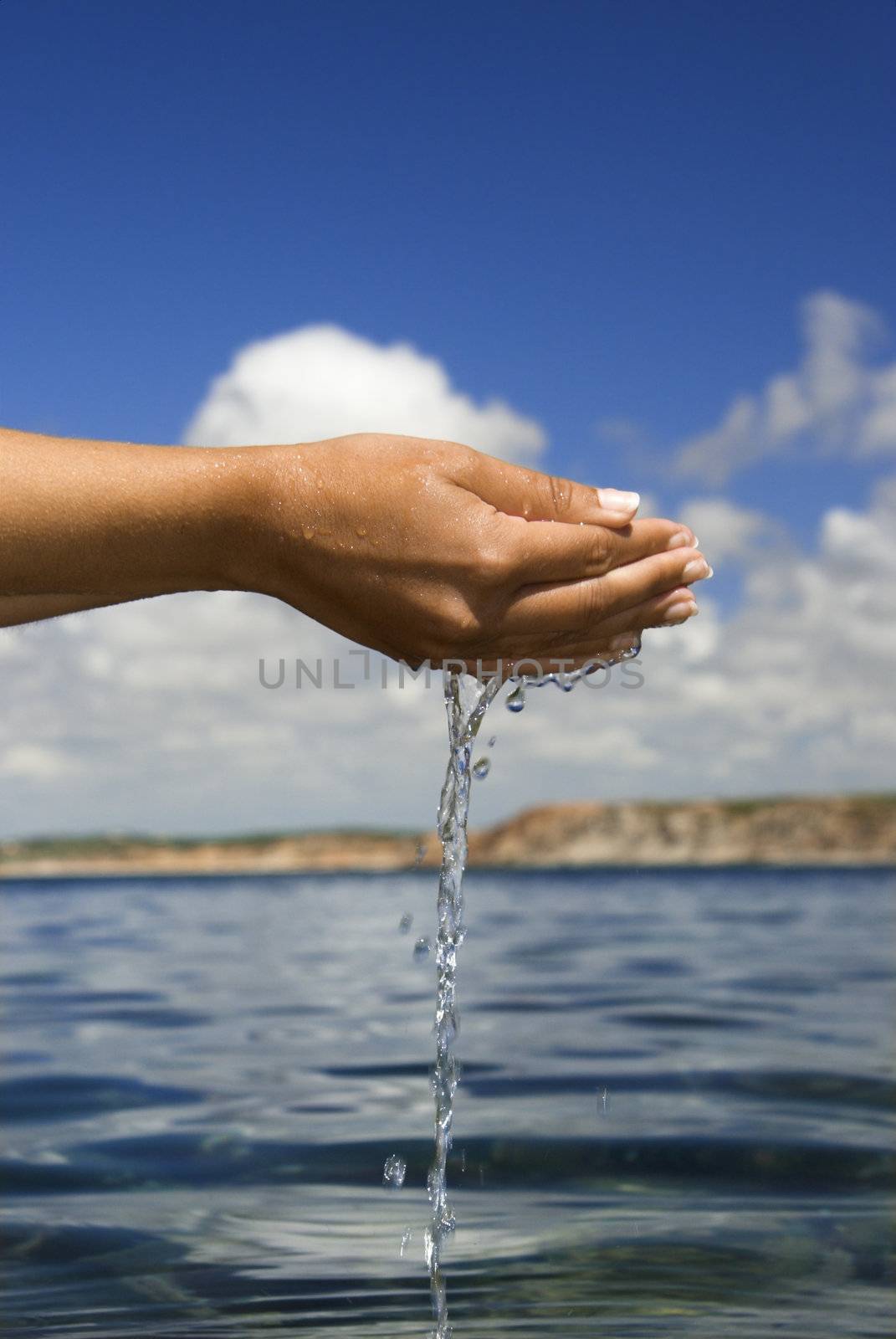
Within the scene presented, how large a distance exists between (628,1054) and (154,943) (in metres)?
10.9

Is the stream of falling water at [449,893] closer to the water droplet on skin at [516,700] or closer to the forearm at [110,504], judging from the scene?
the water droplet on skin at [516,700]

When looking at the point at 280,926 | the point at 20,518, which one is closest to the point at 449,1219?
the point at 20,518

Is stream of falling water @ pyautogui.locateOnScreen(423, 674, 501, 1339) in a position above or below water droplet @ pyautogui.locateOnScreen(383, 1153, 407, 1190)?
above

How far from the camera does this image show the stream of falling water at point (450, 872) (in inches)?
112

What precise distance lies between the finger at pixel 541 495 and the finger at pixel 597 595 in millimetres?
101

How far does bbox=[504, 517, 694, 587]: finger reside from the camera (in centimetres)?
210

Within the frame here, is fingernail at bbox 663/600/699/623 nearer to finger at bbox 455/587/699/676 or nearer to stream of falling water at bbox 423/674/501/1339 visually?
finger at bbox 455/587/699/676

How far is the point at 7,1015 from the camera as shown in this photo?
926cm

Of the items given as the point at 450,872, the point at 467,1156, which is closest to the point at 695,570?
the point at 450,872

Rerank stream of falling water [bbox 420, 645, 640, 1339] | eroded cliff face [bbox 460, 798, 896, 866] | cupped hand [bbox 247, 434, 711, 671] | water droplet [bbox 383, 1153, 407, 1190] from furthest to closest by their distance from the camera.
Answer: eroded cliff face [bbox 460, 798, 896, 866] < water droplet [bbox 383, 1153, 407, 1190] < stream of falling water [bbox 420, 645, 640, 1339] < cupped hand [bbox 247, 434, 711, 671]

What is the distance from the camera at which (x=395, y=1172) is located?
4.64m

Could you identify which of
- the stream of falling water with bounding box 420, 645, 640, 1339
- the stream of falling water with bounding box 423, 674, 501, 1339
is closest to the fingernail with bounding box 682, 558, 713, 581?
the stream of falling water with bounding box 420, 645, 640, 1339

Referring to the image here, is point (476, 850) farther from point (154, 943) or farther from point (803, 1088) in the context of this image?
point (803, 1088)

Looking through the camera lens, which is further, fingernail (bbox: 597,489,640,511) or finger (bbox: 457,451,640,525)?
fingernail (bbox: 597,489,640,511)
